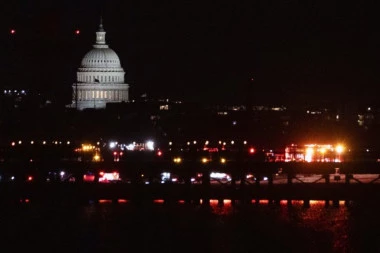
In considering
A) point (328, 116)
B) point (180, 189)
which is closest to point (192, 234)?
point (180, 189)

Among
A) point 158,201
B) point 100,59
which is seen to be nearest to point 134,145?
point 158,201

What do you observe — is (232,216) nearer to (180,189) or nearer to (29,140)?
→ (180,189)

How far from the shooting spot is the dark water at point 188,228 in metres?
49.3

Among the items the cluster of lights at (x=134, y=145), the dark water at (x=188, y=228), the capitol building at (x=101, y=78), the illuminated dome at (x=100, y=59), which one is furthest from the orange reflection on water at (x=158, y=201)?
the illuminated dome at (x=100, y=59)

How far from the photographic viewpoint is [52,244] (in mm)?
49750

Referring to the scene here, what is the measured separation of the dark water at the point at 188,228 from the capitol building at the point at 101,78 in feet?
271

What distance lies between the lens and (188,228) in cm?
5428

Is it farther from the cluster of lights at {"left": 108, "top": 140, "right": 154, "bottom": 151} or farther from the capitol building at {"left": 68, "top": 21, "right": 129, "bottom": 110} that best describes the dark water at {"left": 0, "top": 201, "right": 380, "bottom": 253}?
the capitol building at {"left": 68, "top": 21, "right": 129, "bottom": 110}

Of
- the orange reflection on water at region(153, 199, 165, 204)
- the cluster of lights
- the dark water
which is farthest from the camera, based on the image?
the cluster of lights

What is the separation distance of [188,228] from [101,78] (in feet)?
306

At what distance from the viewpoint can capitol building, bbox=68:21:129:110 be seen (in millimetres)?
145500

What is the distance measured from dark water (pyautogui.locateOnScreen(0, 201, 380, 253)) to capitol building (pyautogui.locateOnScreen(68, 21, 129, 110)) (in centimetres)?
8261

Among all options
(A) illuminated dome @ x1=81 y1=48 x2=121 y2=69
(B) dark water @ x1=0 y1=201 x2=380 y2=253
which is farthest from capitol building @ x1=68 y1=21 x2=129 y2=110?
(B) dark water @ x1=0 y1=201 x2=380 y2=253

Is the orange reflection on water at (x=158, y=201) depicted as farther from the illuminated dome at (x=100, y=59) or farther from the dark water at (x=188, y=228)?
the illuminated dome at (x=100, y=59)
